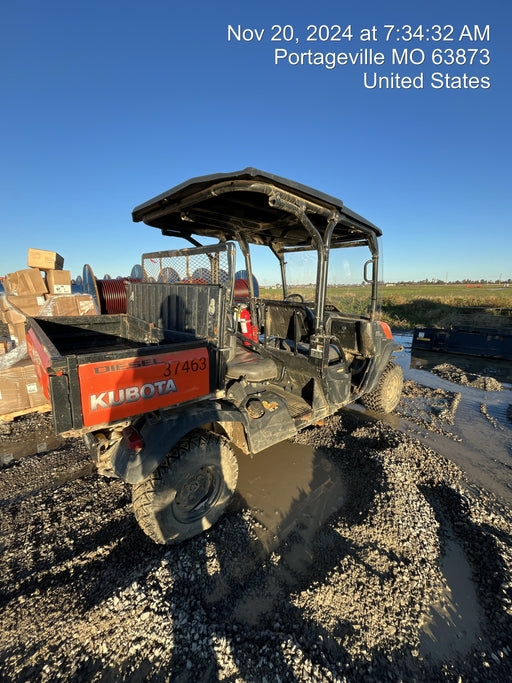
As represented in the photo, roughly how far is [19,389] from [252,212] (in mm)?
4278

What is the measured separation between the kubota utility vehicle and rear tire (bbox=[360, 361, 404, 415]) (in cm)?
51

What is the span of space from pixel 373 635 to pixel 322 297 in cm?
295

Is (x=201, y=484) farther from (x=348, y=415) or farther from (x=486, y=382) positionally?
(x=486, y=382)

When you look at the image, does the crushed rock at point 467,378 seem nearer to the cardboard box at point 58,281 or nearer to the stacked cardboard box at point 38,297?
the stacked cardboard box at point 38,297

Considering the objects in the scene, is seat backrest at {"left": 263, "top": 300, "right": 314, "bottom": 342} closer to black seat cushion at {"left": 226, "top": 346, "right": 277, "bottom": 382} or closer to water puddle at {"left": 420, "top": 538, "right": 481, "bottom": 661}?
black seat cushion at {"left": 226, "top": 346, "right": 277, "bottom": 382}

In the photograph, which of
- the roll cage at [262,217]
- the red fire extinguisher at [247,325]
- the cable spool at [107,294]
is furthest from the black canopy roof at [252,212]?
the cable spool at [107,294]

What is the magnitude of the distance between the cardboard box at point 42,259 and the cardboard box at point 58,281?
0.18m

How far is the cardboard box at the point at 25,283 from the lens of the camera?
23.0ft

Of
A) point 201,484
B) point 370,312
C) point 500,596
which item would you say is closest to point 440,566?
point 500,596

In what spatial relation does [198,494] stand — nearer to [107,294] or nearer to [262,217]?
[262,217]

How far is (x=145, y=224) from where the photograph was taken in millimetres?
3713

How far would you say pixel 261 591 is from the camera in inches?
86.1

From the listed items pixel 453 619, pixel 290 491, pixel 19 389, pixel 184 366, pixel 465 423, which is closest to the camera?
pixel 453 619

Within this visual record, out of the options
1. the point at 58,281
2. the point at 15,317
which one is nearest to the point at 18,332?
the point at 15,317
